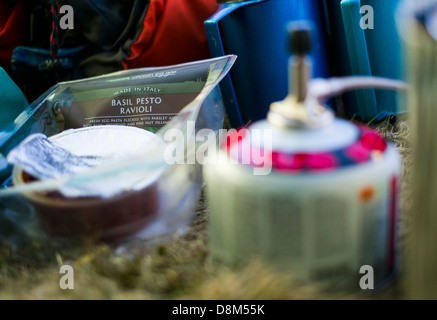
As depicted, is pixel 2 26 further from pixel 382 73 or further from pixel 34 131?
pixel 382 73

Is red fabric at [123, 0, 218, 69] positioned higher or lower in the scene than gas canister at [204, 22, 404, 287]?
higher

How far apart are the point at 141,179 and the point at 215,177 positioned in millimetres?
151

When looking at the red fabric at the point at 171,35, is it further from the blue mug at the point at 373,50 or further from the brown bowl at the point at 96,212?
the brown bowl at the point at 96,212

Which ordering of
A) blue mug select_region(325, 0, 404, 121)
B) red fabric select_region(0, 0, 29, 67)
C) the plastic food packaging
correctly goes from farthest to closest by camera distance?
red fabric select_region(0, 0, 29, 67)
blue mug select_region(325, 0, 404, 121)
the plastic food packaging

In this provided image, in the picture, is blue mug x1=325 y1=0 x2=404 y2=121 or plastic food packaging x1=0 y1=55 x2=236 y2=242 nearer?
plastic food packaging x1=0 y1=55 x2=236 y2=242

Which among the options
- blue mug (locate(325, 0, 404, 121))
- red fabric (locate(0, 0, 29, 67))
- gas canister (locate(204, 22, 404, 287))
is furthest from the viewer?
red fabric (locate(0, 0, 29, 67))

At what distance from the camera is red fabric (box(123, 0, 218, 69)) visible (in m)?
0.98

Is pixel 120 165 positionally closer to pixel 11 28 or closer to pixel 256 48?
pixel 256 48

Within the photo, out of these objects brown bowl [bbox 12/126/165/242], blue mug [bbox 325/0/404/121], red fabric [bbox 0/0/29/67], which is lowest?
brown bowl [bbox 12/126/165/242]

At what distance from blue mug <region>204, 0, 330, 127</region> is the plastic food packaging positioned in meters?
0.08

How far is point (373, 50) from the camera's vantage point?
0.94 meters

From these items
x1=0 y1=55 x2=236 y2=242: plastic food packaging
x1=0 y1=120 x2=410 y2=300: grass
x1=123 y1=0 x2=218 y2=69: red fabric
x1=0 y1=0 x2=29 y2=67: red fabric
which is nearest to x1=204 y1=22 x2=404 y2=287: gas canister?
x1=0 y1=120 x2=410 y2=300: grass

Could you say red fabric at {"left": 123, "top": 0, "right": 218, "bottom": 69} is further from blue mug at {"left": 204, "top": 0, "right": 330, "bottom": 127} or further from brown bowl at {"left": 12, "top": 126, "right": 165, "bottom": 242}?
brown bowl at {"left": 12, "top": 126, "right": 165, "bottom": 242}

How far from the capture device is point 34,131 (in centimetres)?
91
